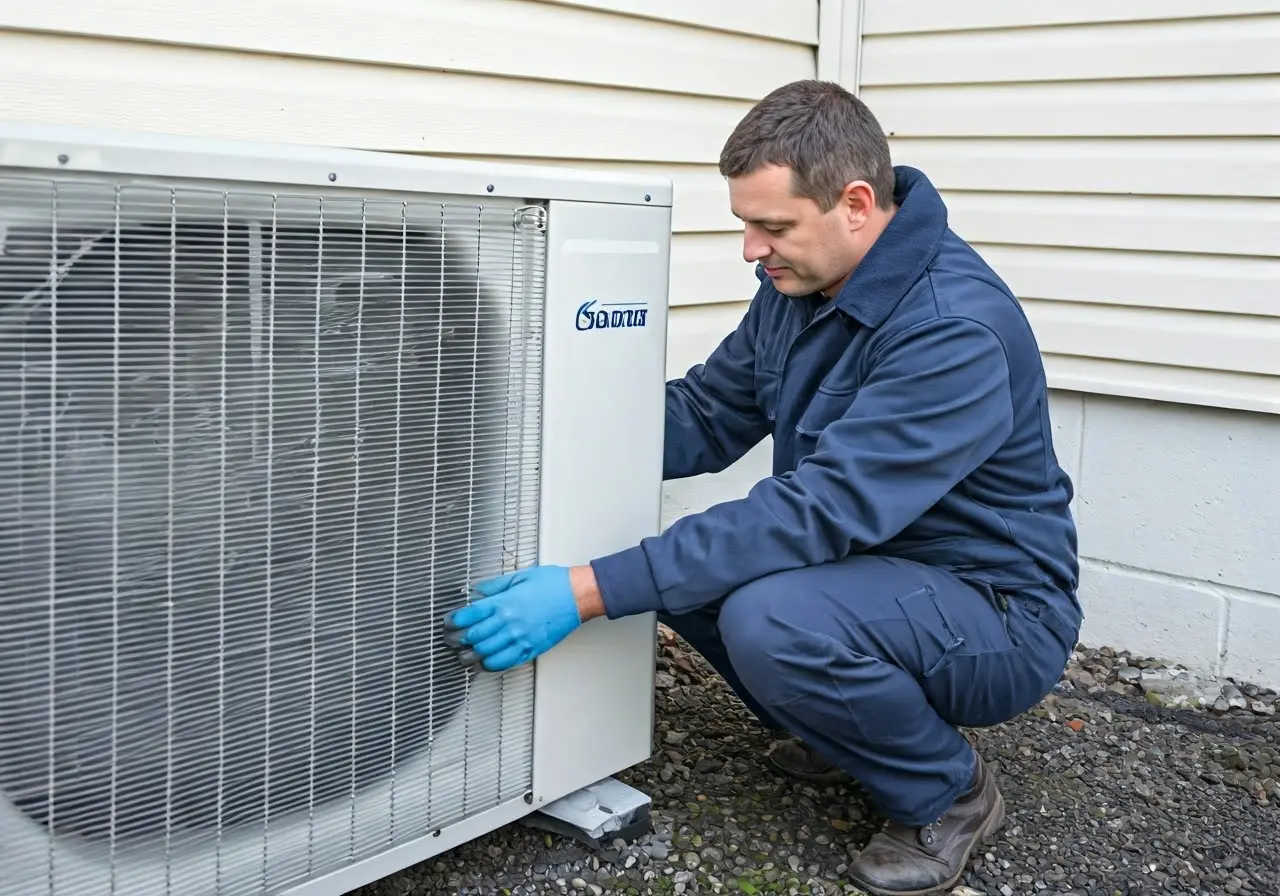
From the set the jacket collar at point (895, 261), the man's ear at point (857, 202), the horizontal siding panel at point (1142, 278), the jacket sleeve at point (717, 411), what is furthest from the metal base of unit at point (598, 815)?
the horizontal siding panel at point (1142, 278)

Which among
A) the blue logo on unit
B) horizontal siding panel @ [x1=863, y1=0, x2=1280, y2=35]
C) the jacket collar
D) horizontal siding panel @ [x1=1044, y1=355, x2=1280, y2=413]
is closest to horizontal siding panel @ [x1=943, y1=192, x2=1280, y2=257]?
horizontal siding panel @ [x1=1044, y1=355, x2=1280, y2=413]

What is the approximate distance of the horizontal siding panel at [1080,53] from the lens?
2889 mm

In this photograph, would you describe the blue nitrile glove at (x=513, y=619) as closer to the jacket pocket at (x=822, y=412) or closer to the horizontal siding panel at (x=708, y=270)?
the jacket pocket at (x=822, y=412)

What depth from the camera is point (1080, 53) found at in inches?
123

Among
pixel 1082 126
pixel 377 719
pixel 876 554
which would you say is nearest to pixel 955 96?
pixel 1082 126

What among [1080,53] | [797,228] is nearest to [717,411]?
[797,228]

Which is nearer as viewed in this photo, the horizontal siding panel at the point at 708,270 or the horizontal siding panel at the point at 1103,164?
the horizontal siding panel at the point at 1103,164

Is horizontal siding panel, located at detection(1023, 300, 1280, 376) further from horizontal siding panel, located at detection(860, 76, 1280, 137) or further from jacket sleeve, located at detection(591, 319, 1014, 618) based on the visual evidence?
jacket sleeve, located at detection(591, 319, 1014, 618)

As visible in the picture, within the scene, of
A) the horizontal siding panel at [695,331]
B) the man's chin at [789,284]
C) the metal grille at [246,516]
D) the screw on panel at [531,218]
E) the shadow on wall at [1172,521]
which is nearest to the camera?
the metal grille at [246,516]

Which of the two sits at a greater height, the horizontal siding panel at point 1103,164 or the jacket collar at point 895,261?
the horizontal siding panel at point 1103,164

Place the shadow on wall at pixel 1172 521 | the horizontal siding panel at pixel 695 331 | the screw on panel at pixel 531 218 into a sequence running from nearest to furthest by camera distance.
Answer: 1. the screw on panel at pixel 531 218
2. the shadow on wall at pixel 1172 521
3. the horizontal siding panel at pixel 695 331

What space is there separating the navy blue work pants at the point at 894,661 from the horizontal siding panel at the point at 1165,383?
43.7 inches

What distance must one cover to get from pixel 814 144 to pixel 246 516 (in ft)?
3.53

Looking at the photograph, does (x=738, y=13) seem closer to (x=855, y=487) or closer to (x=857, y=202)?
(x=857, y=202)
